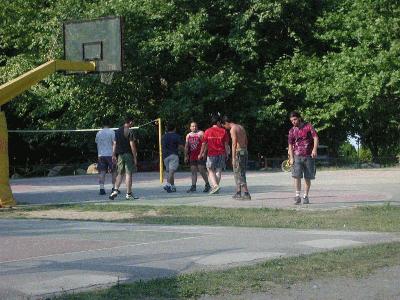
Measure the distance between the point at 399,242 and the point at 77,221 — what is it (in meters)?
5.89

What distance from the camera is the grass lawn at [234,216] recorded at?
12.7 m

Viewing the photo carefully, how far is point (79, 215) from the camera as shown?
1516 centimetres

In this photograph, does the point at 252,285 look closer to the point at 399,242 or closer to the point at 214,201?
the point at 399,242

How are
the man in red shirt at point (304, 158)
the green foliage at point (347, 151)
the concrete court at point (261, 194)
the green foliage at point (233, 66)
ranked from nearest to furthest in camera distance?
the man in red shirt at point (304, 158) < the concrete court at point (261, 194) < the green foliage at point (233, 66) < the green foliage at point (347, 151)

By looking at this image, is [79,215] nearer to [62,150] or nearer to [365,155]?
[62,150]

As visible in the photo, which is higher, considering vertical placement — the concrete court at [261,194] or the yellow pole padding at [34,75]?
the yellow pole padding at [34,75]

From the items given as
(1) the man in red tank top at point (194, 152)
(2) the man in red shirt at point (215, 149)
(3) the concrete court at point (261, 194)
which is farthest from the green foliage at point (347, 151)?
(2) the man in red shirt at point (215, 149)

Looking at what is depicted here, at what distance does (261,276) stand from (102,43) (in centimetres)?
1272

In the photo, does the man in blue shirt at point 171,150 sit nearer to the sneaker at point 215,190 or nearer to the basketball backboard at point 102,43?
the sneaker at point 215,190

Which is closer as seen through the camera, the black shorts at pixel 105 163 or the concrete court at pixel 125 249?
the concrete court at pixel 125 249

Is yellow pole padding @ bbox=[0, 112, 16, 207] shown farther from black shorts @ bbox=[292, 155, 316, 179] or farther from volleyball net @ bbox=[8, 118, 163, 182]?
volleyball net @ bbox=[8, 118, 163, 182]

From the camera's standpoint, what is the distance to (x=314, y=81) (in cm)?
3469

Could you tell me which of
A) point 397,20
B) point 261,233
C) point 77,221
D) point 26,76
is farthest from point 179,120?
point 261,233

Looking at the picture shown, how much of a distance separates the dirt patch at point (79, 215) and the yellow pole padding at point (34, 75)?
2.87 m
